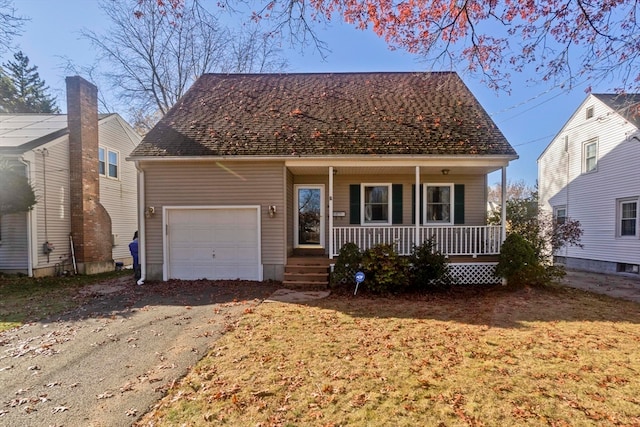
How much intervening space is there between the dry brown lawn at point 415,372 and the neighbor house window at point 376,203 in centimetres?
463

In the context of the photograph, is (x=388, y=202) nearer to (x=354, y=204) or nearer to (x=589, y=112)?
(x=354, y=204)

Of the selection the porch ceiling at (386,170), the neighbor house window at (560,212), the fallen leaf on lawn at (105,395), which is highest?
the porch ceiling at (386,170)

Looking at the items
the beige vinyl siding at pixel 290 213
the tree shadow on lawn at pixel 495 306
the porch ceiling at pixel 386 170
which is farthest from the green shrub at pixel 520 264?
the beige vinyl siding at pixel 290 213

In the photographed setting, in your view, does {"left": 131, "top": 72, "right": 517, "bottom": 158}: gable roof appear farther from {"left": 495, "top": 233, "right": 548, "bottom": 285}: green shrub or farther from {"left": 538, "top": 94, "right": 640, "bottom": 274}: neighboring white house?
{"left": 538, "top": 94, "right": 640, "bottom": 274}: neighboring white house

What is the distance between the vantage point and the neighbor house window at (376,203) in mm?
10781

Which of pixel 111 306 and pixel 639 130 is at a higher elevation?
pixel 639 130

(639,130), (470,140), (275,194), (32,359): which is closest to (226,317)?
(32,359)

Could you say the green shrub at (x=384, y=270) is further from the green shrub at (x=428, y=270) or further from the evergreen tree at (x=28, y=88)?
the evergreen tree at (x=28, y=88)

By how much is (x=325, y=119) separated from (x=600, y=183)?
1143 cm

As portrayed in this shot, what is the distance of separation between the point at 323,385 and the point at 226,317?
316 cm

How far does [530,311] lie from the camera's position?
263 inches

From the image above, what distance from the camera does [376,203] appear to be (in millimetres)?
10844

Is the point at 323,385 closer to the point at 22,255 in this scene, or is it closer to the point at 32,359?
the point at 32,359

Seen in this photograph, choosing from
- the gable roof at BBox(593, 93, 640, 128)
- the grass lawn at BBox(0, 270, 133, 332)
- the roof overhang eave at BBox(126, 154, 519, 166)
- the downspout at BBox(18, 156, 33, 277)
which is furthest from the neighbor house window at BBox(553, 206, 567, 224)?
the downspout at BBox(18, 156, 33, 277)
